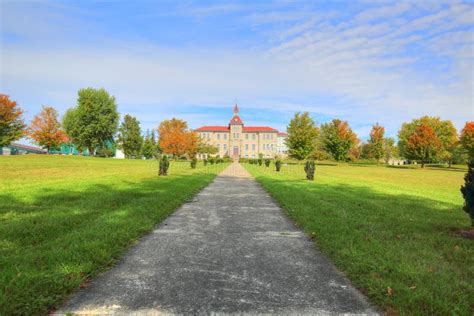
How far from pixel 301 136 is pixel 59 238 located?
4672 centimetres

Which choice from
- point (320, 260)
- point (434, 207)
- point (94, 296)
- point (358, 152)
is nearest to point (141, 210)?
point (94, 296)

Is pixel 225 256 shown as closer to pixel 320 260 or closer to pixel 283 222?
pixel 320 260

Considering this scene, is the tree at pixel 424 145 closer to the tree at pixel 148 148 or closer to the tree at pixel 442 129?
the tree at pixel 442 129

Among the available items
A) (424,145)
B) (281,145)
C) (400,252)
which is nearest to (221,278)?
(400,252)

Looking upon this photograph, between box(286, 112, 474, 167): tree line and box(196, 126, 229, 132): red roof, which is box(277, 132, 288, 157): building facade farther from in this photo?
box(286, 112, 474, 167): tree line

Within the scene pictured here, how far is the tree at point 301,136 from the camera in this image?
49031 mm

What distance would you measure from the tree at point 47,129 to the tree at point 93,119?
3.32 m

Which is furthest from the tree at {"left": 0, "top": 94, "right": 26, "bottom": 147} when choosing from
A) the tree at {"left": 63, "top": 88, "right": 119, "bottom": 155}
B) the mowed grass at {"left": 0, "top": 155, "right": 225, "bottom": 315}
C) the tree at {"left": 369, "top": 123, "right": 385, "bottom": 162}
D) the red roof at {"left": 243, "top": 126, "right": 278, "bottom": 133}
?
the tree at {"left": 369, "top": 123, "right": 385, "bottom": 162}

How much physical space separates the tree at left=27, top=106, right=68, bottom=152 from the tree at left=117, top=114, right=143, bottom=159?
18014 mm

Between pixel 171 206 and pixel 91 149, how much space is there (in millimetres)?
59150

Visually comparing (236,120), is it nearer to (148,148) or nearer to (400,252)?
(148,148)

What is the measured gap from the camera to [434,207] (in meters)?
9.30

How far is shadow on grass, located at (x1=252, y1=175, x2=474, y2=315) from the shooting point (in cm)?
305

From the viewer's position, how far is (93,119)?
5534cm
